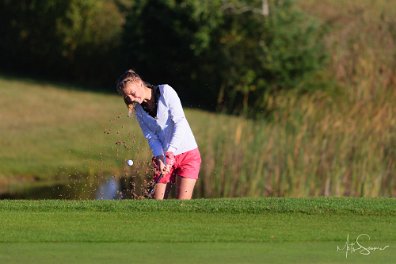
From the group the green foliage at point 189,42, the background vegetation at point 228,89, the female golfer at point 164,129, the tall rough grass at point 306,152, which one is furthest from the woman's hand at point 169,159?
the green foliage at point 189,42

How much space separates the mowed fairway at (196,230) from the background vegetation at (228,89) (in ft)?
15.5

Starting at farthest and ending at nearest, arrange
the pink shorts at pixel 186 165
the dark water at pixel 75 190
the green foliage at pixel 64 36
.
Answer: the green foliage at pixel 64 36 < the dark water at pixel 75 190 < the pink shorts at pixel 186 165

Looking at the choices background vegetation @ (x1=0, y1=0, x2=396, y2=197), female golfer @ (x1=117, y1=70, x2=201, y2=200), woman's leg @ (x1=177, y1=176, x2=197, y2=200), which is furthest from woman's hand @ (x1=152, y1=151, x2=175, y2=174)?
background vegetation @ (x1=0, y1=0, x2=396, y2=197)

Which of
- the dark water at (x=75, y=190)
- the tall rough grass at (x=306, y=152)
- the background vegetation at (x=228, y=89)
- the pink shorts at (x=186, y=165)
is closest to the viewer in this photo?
the pink shorts at (x=186, y=165)

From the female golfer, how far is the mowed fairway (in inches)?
28.4

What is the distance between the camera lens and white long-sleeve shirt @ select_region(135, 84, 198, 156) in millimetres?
9781

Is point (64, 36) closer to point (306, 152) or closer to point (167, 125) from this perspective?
point (306, 152)

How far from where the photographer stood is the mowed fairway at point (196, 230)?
7.35 metres

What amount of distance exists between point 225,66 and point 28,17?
6593mm

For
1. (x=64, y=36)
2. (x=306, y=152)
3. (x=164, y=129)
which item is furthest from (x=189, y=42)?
(x=164, y=129)

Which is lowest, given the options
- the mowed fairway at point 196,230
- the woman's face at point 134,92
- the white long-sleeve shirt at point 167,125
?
the mowed fairway at point 196,230

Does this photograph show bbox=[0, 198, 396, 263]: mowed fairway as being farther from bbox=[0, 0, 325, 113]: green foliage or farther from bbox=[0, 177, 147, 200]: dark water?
bbox=[0, 0, 325, 113]: green foliage

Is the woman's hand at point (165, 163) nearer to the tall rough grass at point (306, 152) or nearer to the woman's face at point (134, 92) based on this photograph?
the woman's face at point (134, 92)

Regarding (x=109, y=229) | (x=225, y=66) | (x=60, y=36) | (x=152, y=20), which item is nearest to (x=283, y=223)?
(x=109, y=229)
